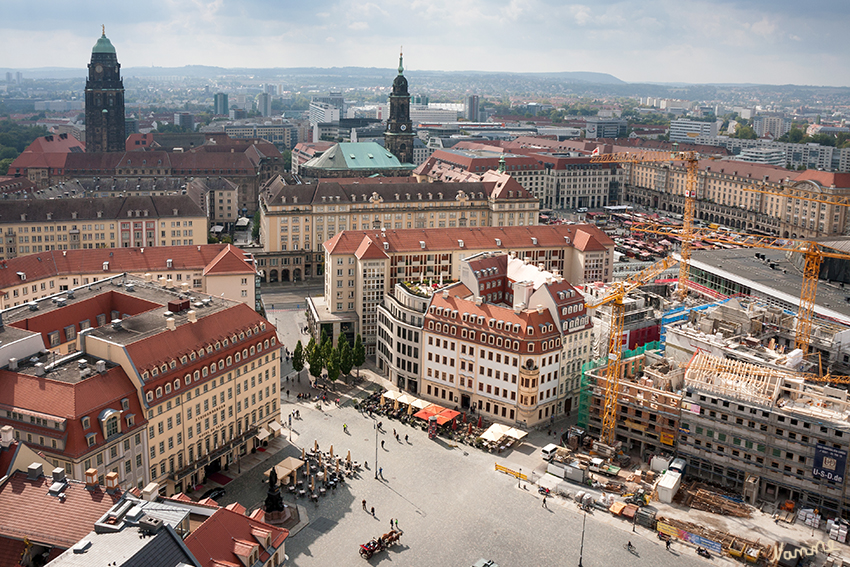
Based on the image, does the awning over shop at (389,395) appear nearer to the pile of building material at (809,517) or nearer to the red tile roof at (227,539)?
the red tile roof at (227,539)

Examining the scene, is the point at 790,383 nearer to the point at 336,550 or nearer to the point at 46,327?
the point at 336,550

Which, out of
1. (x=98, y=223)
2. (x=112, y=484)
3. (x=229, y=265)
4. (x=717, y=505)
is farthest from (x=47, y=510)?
(x=98, y=223)

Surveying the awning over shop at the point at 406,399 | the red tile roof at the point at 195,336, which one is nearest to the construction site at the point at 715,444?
the awning over shop at the point at 406,399

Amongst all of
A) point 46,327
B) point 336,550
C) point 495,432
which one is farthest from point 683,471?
point 46,327

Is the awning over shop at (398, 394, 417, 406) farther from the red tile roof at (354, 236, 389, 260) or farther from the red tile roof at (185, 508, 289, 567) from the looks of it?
the red tile roof at (185, 508, 289, 567)

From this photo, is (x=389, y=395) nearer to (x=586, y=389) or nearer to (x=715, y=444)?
(x=586, y=389)

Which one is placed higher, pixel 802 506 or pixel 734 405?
pixel 734 405

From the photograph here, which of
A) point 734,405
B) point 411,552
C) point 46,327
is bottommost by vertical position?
point 411,552
